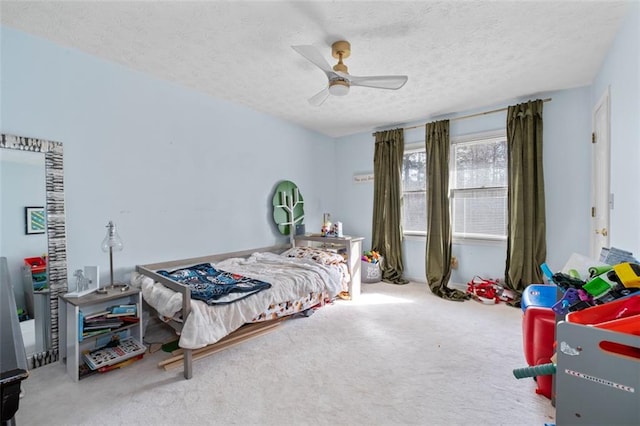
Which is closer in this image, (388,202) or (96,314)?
(96,314)

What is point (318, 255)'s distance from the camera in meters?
3.48

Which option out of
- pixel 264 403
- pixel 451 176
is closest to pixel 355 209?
pixel 451 176

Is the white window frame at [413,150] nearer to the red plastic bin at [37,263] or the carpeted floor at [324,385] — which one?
the carpeted floor at [324,385]

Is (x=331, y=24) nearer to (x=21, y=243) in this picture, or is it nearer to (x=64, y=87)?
(x=64, y=87)

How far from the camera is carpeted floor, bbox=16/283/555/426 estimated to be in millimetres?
1588

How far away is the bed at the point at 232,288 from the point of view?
2021 millimetres

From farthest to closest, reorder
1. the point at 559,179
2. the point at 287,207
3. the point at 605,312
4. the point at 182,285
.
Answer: the point at 287,207 < the point at 559,179 < the point at 182,285 < the point at 605,312

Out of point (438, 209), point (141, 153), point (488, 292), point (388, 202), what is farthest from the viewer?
point (388, 202)

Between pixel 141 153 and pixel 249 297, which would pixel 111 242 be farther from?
pixel 249 297

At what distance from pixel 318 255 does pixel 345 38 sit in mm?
2287

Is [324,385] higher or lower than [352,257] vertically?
lower

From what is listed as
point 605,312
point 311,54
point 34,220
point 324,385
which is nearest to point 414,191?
point 311,54

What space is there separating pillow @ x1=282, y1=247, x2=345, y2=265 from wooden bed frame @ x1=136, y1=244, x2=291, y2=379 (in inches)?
16.5

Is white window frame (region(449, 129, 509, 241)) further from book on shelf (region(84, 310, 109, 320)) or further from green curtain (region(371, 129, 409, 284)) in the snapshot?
book on shelf (region(84, 310, 109, 320))
